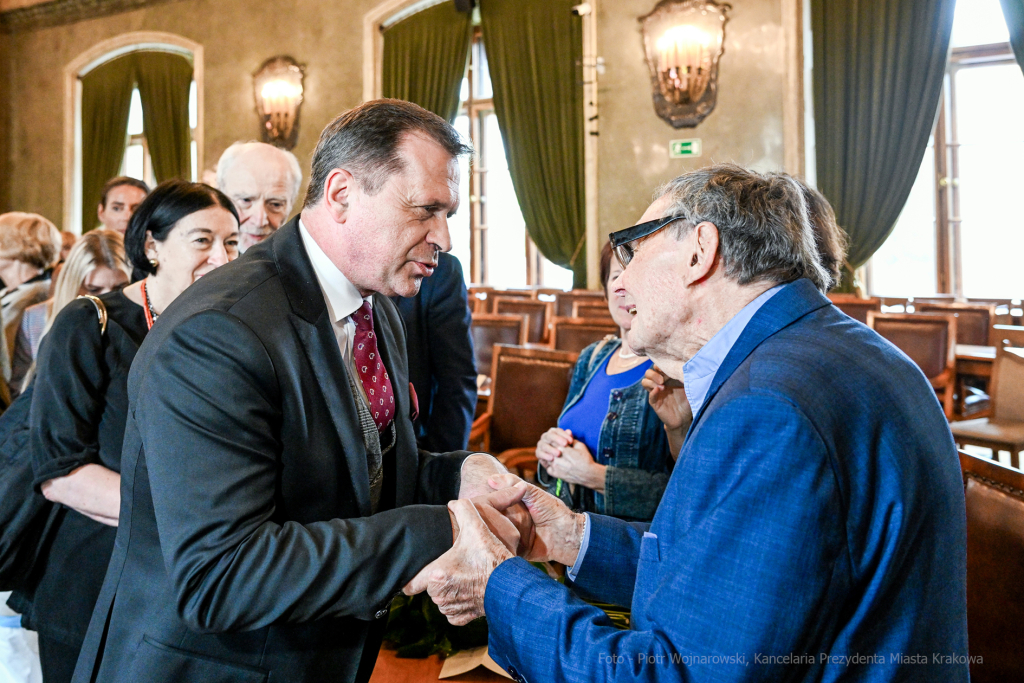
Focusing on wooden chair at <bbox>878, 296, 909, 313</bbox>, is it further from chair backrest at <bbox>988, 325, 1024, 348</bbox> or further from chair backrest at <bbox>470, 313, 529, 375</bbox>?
chair backrest at <bbox>470, 313, 529, 375</bbox>

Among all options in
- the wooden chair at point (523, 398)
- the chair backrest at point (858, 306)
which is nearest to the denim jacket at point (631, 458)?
the wooden chair at point (523, 398)

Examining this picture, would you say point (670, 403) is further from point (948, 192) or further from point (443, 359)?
point (948, 192)

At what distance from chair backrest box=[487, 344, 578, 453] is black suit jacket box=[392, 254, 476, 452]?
893 mm

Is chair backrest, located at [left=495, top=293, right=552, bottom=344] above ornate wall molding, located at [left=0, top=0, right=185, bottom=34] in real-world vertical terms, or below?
below

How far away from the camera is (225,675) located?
1.11 meters

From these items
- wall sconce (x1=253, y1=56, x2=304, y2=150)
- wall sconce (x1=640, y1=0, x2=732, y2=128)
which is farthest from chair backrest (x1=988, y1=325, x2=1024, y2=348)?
wall sconce (x1=253, y1=56, x2=304, y2=150)

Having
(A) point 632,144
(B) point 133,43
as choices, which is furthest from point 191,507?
(B) point 133,43

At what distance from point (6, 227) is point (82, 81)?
9.45 meters

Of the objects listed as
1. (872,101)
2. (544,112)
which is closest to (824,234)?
(872,101)

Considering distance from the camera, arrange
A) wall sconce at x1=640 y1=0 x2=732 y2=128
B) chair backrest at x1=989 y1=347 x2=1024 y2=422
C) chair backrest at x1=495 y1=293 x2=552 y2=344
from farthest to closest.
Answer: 1. wall sconce at x1=640 y1=0 x2=732 y2=128
2. chair backrest at x1=495 y1=293 x2=552 y2=344
3. chair backrest at x1=989 y1=347 x2=1024 y2=422

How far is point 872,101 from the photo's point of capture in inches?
278

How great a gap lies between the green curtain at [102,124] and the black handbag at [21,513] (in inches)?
A: 410

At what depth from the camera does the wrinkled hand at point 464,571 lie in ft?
3.65

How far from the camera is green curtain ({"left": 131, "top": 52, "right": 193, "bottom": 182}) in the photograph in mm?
10086
